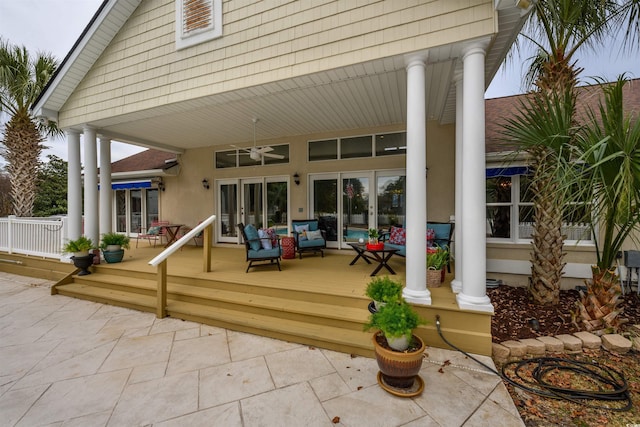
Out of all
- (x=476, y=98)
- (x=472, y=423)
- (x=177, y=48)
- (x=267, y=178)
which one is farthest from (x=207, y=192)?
(x=472, y=423)

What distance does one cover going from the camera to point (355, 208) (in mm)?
6805

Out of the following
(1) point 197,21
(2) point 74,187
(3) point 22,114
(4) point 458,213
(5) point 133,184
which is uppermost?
(1) point 197,21

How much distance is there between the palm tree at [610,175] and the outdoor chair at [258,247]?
174 inches

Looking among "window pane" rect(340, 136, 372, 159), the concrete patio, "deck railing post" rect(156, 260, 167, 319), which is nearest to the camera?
the concrete patio

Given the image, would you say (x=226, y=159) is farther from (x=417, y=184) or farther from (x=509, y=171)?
(x=509, y=171)

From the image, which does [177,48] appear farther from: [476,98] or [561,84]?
[561,84]

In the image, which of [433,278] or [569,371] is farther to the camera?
[433,278]

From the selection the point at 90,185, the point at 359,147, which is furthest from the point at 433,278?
the point at 90,185

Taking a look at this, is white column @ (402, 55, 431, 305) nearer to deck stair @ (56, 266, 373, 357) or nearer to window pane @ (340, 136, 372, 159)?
deck stair @ (56, 266, 373, 357)

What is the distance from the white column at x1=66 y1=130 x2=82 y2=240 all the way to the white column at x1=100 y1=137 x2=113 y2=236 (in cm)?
66

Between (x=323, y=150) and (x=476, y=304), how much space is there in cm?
519

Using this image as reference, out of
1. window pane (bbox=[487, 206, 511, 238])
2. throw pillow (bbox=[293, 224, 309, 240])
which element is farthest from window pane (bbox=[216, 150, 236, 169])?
window pane (bbox=[487, 206, 511, 238])

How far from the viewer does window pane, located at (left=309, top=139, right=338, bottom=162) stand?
22.8 feet

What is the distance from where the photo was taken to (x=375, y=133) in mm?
6488
